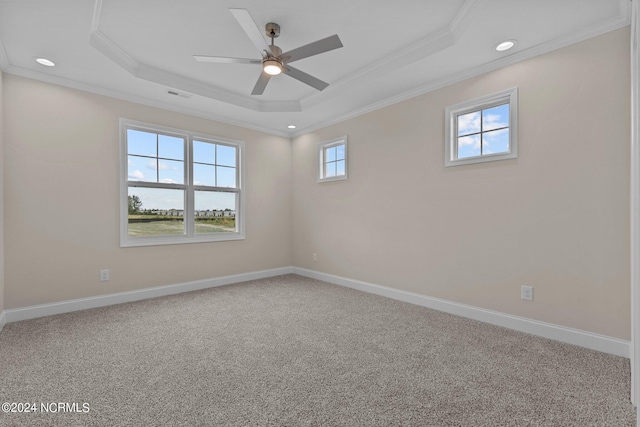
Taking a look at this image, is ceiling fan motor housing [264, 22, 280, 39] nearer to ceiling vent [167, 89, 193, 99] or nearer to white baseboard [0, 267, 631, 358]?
ceiling vent [167, 89, 193, 99]

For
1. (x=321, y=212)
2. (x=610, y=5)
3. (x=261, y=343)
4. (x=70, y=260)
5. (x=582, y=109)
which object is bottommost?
(x=261, y=343)

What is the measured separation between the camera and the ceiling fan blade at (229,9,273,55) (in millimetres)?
1950

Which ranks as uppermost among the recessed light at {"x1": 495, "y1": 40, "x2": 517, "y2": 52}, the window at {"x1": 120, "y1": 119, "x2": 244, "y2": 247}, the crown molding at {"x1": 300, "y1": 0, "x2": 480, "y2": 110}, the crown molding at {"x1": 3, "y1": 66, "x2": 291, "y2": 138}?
the crown molding at {"x1": 300, "y1": 0, "x2": 480, "y2": 110}

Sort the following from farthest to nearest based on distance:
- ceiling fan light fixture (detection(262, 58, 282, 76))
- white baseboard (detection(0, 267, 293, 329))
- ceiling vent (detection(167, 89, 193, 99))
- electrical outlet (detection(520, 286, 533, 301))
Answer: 1. ceiling vent (detection(167, 89, 193, 99))
2. white baseboard (detection(0, 267, 293, 329))
3. electrical outlet (detection(520, 286, 533, 301))
4. ceiling fan light fixture (detection(262, 58, 282, 76))

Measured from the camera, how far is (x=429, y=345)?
2.45 metres

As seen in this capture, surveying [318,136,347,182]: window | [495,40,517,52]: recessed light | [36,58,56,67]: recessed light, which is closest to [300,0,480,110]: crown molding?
[495,40,517,52]: recessed light

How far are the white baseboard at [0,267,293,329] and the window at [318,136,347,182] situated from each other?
2.00m

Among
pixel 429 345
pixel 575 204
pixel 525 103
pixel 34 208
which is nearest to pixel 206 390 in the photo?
pixel 429 345

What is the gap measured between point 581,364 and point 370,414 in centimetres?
171

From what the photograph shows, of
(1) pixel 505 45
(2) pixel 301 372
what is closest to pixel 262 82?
(1) pixel 505 45

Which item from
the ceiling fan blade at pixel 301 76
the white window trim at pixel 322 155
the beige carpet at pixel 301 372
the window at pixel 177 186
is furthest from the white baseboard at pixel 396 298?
the ceiling fan blade at pixel 301 76

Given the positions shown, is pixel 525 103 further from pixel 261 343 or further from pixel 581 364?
pixel 261 343

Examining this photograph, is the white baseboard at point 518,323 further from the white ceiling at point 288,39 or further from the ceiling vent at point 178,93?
the ceiling vent at point 178,93

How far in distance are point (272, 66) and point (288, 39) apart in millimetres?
463
